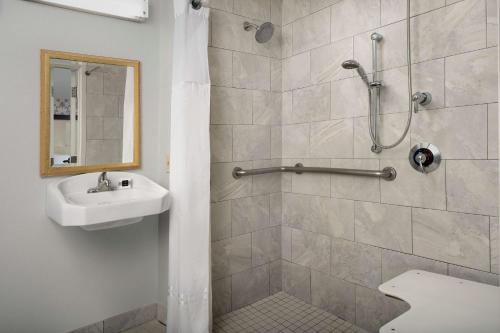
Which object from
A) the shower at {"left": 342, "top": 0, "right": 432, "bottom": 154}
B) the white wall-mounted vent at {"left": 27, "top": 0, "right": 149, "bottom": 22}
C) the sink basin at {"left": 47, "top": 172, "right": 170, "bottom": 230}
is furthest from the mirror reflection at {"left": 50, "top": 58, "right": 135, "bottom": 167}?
the shower at {"left": 342, "top": 0, "right": 432, "bottom": 154}

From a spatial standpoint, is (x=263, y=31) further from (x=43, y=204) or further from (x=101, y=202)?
(x=43, y=204)

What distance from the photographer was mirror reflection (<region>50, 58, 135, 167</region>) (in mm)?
1688

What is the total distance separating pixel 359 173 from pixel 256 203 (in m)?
0.75

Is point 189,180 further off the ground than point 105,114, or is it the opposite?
point 105,114

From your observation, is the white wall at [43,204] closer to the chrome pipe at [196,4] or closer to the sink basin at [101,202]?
the sink basin at [101,202]

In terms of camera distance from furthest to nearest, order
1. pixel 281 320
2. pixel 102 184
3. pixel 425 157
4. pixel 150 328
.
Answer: pixel 281 320
pixel 150 328
pixel 102 184
pixel 425 157

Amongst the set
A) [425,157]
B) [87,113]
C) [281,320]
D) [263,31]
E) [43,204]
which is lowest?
[281,320]

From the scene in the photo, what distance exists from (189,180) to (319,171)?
2.72ft

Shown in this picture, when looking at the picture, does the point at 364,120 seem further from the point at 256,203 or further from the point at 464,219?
the point at 256,203

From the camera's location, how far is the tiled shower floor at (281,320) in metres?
1.99

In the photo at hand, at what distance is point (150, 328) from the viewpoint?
6.46 feet

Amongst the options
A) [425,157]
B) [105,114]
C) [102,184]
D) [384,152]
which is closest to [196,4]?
[105,114]

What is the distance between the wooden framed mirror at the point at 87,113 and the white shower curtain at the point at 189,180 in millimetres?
303

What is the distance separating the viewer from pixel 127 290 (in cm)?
196
